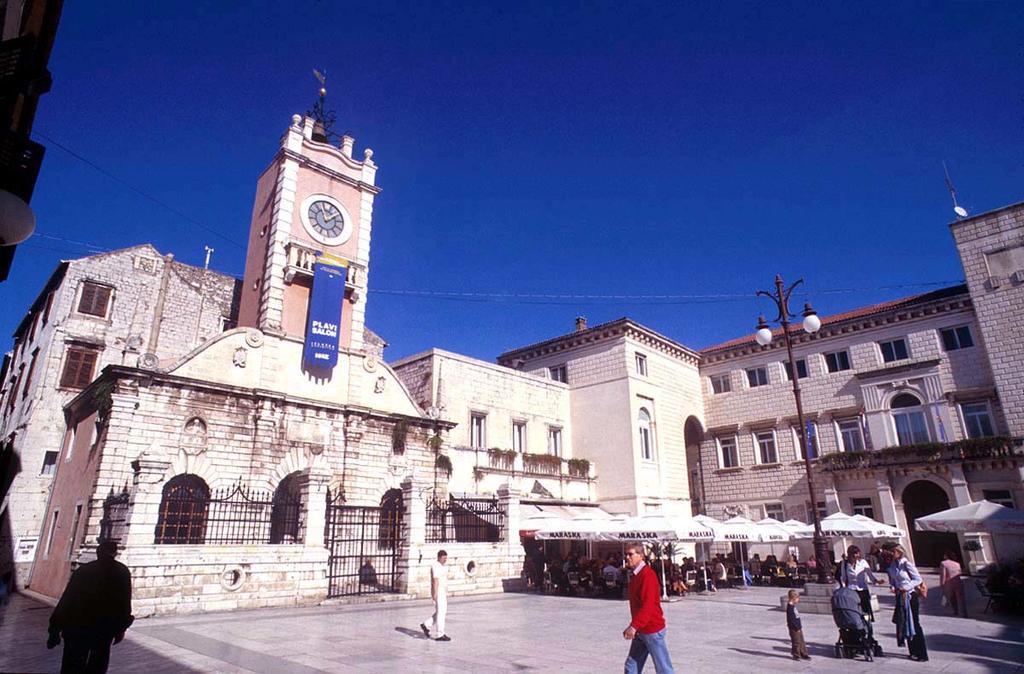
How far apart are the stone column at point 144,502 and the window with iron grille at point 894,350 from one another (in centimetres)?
3039

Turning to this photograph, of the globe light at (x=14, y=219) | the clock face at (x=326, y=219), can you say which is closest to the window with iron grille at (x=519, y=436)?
the clock face at (x=326, y=219)

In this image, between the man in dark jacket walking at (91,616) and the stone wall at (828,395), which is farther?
the stone wall at (828,395)

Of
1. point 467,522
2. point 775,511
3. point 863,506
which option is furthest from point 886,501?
point 467,522

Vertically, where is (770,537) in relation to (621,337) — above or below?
below

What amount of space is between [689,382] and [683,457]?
15.5 feet

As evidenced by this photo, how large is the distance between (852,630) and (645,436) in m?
21.2

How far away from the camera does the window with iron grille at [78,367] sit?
73.3 ft

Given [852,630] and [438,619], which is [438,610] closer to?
[438,619]

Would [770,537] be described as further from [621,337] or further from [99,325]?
[99,325]

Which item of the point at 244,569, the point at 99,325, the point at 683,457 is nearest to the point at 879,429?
the point at 683,457

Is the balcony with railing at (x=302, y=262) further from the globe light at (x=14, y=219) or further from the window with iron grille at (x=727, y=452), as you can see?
the window with iron grille at (x=727, y=452)

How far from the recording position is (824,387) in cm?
3077

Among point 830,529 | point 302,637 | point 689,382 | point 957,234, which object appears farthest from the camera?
point 689,382

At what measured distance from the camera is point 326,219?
76.5 feet
